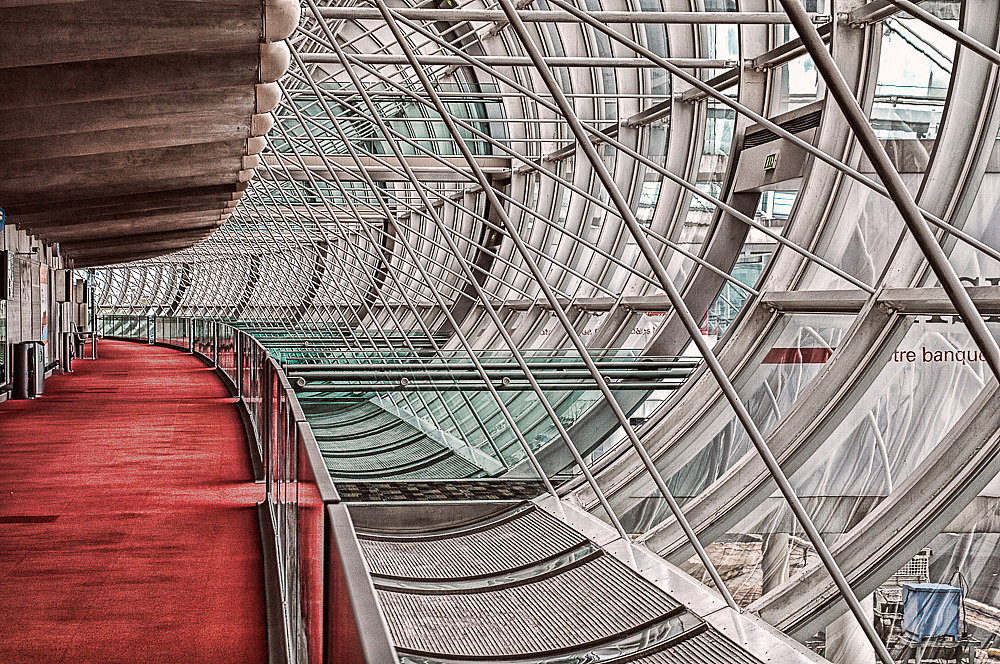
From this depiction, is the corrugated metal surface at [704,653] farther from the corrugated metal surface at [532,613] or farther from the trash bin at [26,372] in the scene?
the trash bin at [26,372]

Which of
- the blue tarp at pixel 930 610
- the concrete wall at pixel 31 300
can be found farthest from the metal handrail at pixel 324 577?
the concrete wall at pixel 31 300

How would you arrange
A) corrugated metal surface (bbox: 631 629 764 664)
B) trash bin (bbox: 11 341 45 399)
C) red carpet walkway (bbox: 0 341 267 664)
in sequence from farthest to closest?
trash bin (bbox: 11 341 45 399), red carpet walkway (bbox: 0 341 267 664), corrugated metal surface (bbox: 631 629 764 664)

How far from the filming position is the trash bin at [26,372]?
14.9 meters

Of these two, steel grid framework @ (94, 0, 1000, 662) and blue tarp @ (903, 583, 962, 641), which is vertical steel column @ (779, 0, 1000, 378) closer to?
steel grid framework @ (94, 0, 1000, 662)

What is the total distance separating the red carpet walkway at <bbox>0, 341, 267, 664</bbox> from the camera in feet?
14.9

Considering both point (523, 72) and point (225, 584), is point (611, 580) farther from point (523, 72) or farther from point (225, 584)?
point (523, 72)

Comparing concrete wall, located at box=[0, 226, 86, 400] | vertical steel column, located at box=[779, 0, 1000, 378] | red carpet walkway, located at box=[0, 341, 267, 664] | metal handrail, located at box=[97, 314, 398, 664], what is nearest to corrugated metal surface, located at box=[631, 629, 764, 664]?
metal handrail, located at box=[97, 314, 398, 664]

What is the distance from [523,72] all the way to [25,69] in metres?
7.13

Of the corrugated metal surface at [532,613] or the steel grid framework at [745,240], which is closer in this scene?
the corrugated metal surface at [532,613]

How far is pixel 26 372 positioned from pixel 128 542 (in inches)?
389

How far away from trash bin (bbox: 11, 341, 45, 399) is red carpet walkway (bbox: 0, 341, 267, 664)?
2.52 meters

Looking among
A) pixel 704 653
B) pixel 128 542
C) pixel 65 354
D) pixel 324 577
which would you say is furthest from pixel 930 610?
pixel 65 354

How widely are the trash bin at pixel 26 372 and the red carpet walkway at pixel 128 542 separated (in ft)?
8.27

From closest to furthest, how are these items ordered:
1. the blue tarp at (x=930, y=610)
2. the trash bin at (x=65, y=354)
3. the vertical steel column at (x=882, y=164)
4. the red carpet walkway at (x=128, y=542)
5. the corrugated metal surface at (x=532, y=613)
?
the vertical steel column at (x=882, y=164), the corrugated metal surface at (x=532, y=613), the blue tarp at (x=930, y=610), the red carpet walkway at (x=128, y=542), the trash bin at (x=65, y=354)
